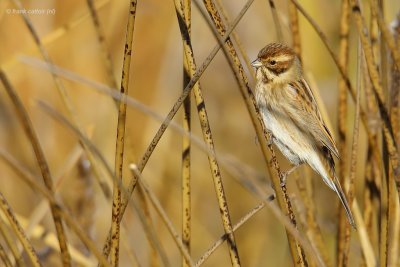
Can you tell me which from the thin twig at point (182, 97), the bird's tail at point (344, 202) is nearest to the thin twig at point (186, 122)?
the thin twig at point (182, 97)

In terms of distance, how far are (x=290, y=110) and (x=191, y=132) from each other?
388 mm

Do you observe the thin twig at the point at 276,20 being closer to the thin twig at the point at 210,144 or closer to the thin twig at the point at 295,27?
the thin twig at the point at 295,27

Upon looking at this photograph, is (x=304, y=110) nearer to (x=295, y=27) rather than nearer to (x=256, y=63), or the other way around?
(x=256, y=63)

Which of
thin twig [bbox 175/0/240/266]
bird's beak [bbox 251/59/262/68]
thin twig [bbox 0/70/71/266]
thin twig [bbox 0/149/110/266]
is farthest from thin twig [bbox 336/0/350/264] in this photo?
thin twig [bbox 0/149/110/266]

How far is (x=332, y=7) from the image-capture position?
391cm

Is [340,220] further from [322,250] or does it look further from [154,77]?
[154,77]

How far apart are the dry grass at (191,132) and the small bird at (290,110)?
67mm

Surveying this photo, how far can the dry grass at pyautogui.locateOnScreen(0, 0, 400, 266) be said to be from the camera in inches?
78.2

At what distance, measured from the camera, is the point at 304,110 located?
2582mm

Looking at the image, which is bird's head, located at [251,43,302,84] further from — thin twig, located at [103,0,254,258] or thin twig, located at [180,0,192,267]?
A: thin twig, located at [103,0,254,258]

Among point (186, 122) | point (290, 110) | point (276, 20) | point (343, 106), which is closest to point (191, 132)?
point (290, 110)

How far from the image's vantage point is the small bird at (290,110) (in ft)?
8.22

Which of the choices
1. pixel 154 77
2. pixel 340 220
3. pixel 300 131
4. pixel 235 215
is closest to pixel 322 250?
pixel 340 220

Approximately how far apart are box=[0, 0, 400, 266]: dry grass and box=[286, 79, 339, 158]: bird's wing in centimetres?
5
